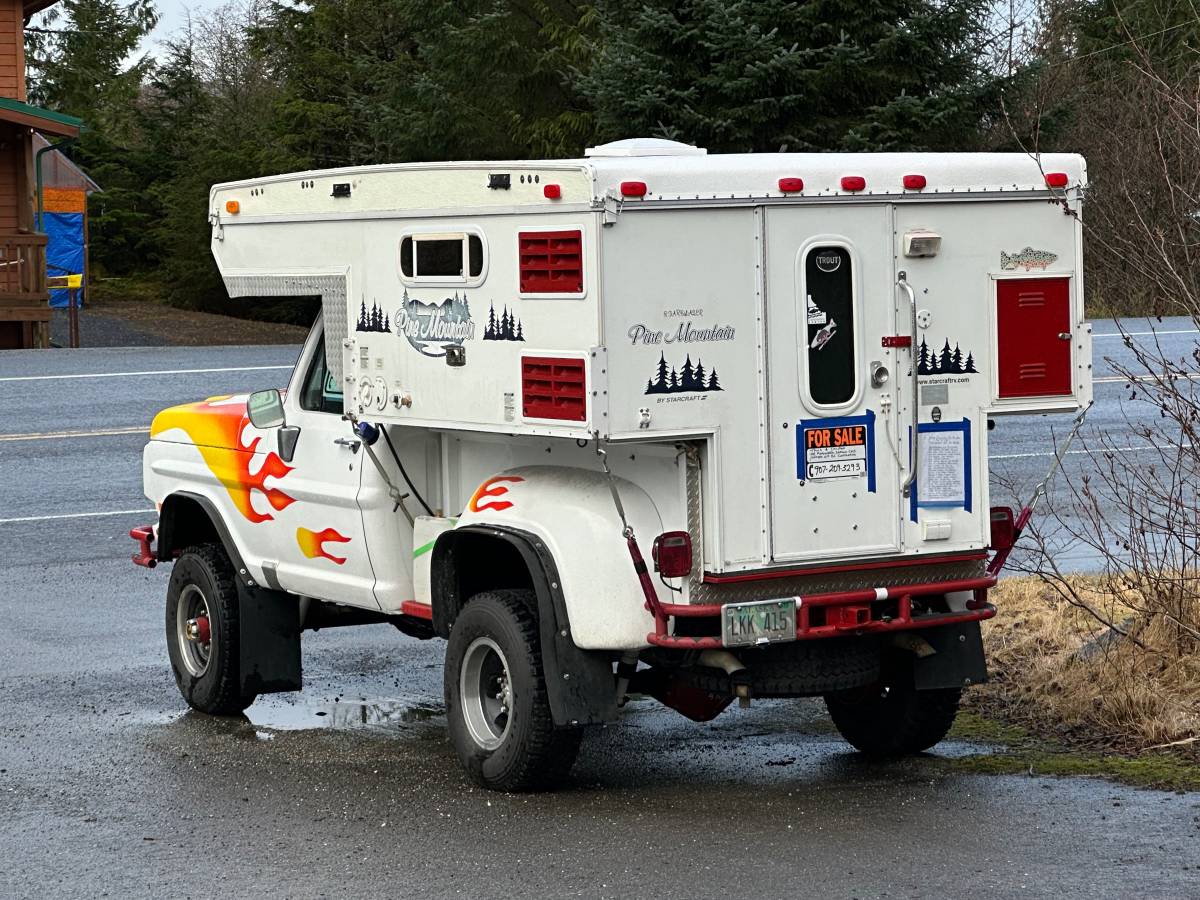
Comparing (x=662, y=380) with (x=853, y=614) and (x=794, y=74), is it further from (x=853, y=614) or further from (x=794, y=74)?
(x=794, y=74)

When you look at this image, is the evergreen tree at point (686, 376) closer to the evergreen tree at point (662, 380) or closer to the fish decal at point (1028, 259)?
the evergreen tree at point (662, 380)

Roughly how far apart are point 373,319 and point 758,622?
2.14 m

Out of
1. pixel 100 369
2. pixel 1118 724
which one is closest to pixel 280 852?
pixel 1118 724

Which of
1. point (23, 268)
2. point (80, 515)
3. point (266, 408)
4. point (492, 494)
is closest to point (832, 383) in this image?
point (492, 494)

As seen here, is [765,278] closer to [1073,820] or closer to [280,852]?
[1073,820]

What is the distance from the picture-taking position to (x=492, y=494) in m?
7.50

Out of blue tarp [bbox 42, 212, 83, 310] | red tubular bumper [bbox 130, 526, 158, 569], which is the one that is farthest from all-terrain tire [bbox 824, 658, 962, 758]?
blue tarp [bbox 42, 212, 83, 310]

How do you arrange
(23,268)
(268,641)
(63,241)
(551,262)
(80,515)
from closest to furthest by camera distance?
1. (551,262)
2. (268,641)
3. (80,515)
4. (23,268)
5. (63,241)

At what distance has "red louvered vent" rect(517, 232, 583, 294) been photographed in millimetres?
6703

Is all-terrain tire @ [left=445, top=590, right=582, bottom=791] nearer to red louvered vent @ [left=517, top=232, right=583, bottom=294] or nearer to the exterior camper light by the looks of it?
red louvered vent @ [left=517, top=232, right=583, bottom=294]

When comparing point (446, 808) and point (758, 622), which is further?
point (446, 808)

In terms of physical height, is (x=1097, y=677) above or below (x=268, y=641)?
below

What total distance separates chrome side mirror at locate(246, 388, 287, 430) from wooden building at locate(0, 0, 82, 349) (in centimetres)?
2304

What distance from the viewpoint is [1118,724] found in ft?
26.5
